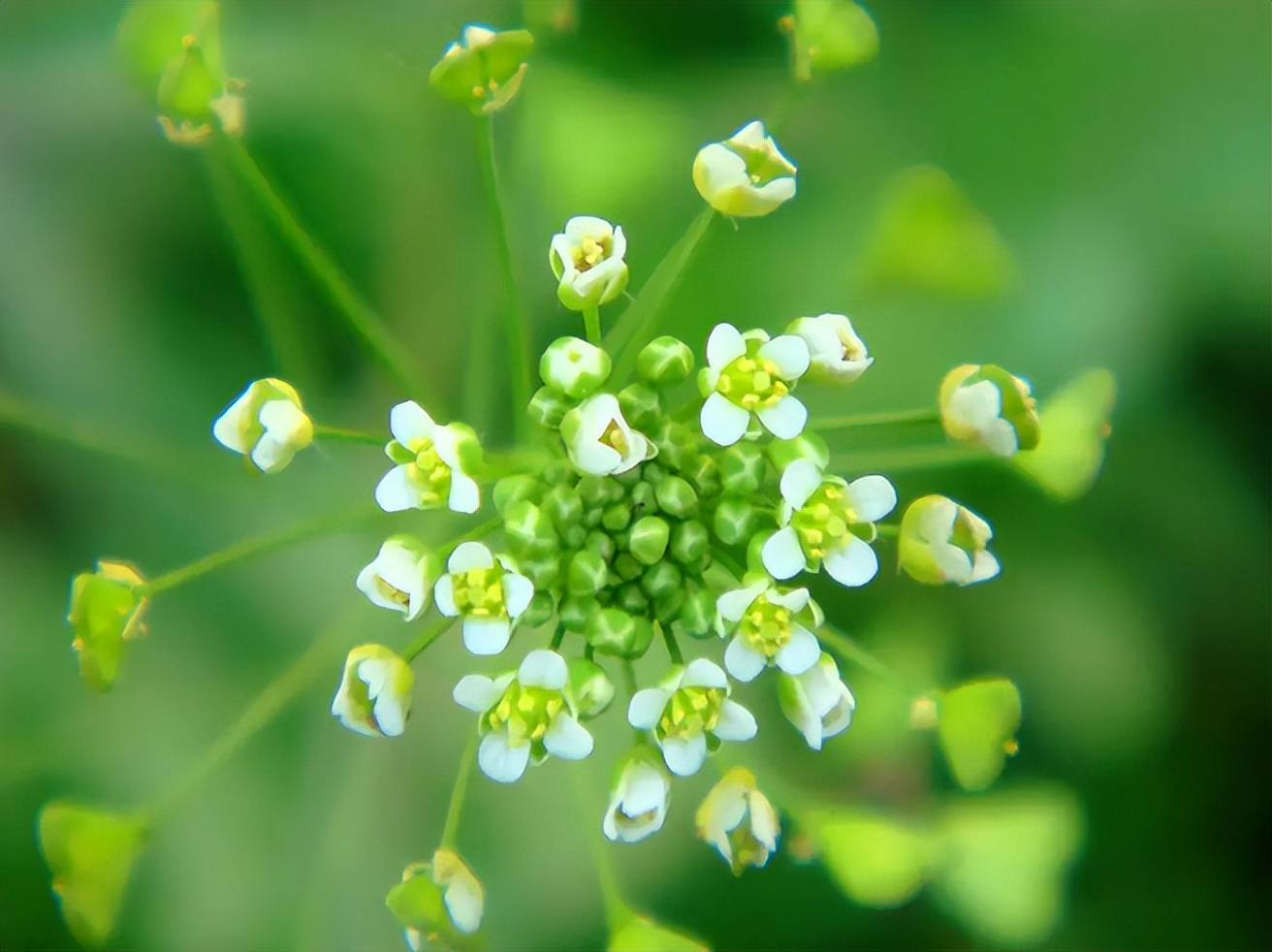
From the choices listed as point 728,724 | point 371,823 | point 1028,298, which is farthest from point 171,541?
point 1028,298

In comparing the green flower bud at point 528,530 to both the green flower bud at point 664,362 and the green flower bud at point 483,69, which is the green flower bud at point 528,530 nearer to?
the green flower bud at point 664,362

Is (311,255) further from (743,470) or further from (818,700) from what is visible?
(818,700)

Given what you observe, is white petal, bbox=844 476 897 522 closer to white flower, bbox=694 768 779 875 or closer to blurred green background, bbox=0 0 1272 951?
white flower, bbox=694 768 779 875

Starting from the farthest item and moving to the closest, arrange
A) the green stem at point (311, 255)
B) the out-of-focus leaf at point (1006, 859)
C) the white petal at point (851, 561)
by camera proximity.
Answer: the out-of-focus leaf at point (1006, 859), the green stem at point (311, 255), the white petal at point (851, 561)

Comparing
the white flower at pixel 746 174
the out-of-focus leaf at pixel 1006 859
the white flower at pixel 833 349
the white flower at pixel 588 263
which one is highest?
the white flower at pixel 746 174

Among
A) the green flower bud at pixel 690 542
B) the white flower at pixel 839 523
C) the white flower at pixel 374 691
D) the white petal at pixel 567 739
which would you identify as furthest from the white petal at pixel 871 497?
the white flower at pixel 374 691
